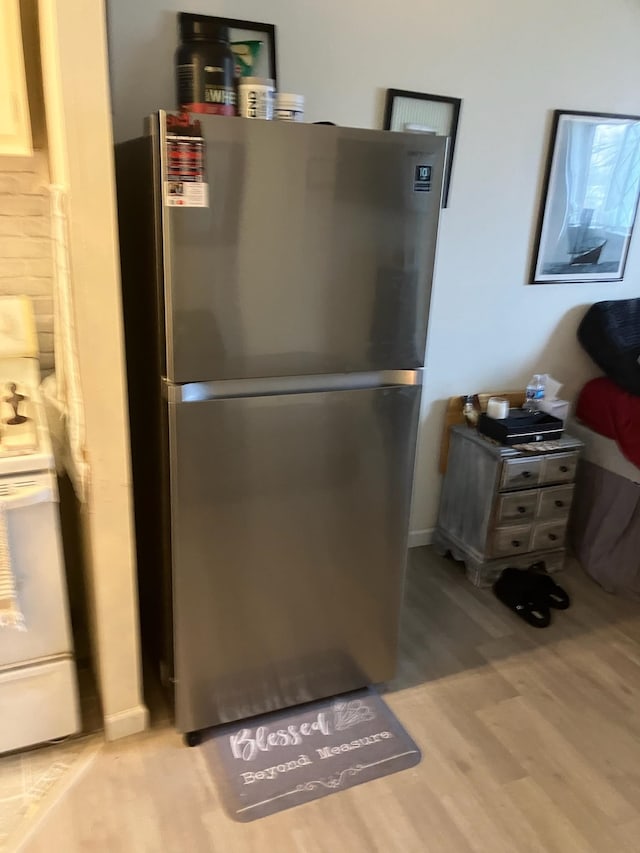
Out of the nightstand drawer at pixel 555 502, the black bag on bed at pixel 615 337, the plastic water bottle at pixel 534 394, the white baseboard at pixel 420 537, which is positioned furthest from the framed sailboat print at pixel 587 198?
the white baseboard at pixel 420 537

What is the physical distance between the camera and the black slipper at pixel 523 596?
8.70 feet

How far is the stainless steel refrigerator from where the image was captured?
157 centimetres

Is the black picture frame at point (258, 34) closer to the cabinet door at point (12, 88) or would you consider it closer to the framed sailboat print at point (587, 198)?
the cabinet door at point (12, 88)

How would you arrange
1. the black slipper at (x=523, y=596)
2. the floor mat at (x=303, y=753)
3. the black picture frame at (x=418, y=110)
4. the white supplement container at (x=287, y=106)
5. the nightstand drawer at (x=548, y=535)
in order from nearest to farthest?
the white supplement container at (x=287, y=106)
the floor mat at (x=303, y=753)
the black picture frame at (x=418, y=110)
the black slipper at (x=523, y=596)
the nightstand drawer at (x=548, y=535)

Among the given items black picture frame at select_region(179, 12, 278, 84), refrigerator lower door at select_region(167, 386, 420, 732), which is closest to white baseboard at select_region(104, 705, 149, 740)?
refrigerator lower door at select_region(167, 386, 420, 732)

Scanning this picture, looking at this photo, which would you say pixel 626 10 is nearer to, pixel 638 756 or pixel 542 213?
pixel 542 213

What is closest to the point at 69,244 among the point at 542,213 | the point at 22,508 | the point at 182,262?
the point at 182,262

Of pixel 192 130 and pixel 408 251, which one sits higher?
pixel 192 130

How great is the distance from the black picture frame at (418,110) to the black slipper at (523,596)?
5.04ft

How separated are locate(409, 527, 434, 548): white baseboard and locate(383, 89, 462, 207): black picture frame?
1.44 meters

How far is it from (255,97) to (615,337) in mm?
1989

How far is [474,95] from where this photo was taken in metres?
2.55

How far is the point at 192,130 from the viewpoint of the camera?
4.83ft

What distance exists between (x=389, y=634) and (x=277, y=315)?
3.56 feet
